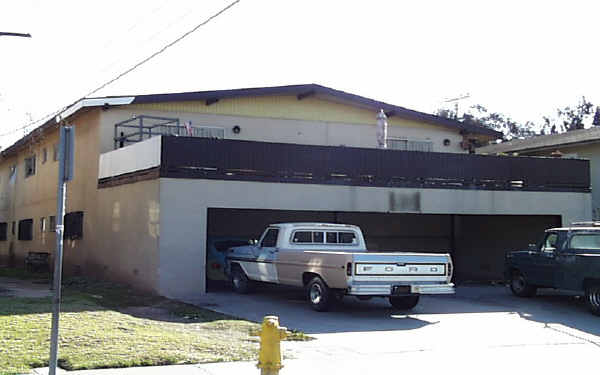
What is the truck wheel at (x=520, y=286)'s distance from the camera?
17344 mm

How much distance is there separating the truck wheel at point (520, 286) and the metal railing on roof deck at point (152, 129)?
9.66 meters

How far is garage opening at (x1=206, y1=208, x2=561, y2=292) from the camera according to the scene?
22.5m

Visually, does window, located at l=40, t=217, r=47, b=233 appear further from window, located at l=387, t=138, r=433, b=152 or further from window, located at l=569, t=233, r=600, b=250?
window, located at l=569, t=233, r=600, b=250

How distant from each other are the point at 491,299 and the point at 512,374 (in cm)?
867

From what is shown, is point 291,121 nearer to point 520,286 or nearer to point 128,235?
point 128,235

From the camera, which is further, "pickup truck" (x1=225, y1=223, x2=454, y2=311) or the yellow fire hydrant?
"pickup truck" (x1=225, y1=223, x2=454, y2=311)

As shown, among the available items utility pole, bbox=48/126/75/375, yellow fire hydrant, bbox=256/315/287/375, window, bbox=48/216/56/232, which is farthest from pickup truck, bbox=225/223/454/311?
window, bbox=48/216/56/232

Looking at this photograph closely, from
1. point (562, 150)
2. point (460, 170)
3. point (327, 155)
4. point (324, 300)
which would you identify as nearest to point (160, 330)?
point (324, 300)

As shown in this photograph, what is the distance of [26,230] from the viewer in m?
31.8

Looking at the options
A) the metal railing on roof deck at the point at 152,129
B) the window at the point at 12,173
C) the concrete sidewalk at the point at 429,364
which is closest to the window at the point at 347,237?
the metal railing on roof deck at the point at 152,129

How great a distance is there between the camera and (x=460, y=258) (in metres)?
25.0

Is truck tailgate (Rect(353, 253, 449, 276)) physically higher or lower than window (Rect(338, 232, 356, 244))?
lower

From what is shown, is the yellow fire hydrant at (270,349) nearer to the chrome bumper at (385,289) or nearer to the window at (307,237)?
the chrome bumper at (385,289)

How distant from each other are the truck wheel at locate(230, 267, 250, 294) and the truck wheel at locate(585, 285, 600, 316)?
7511 mm
